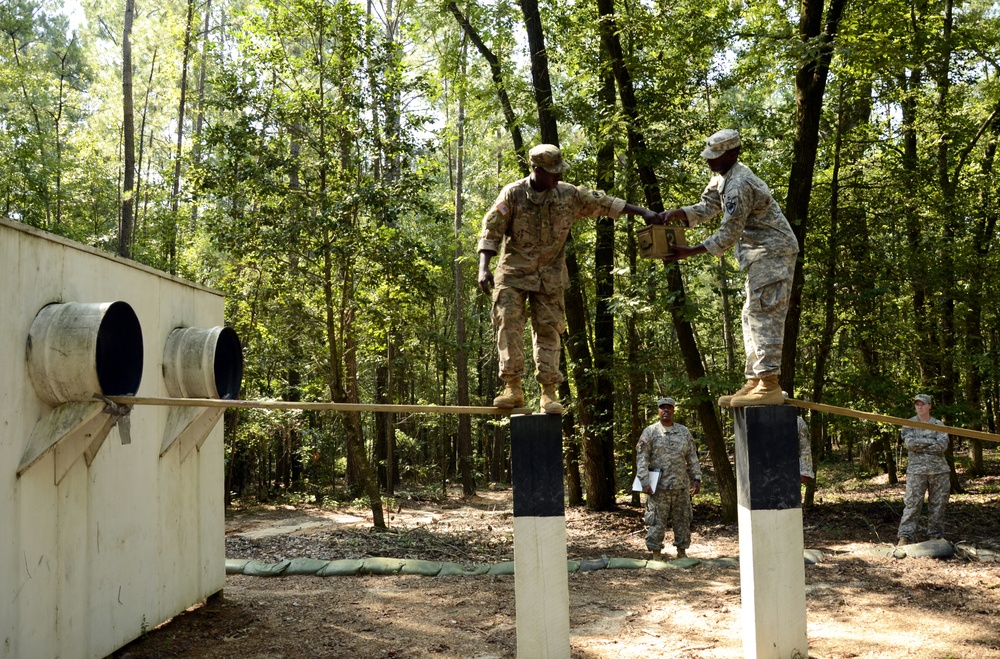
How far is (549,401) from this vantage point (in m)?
5.07

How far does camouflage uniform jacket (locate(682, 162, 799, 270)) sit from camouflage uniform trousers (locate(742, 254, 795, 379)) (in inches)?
3.5

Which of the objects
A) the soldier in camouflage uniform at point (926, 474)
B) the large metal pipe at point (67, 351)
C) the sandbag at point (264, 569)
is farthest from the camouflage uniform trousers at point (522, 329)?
the soldier in camouflage uniform at point (926, 474)

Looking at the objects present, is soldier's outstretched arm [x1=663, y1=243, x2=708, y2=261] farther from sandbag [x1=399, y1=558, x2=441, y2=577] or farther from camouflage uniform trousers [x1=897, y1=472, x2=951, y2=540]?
camouflage uniform trousers [x1=897, y1=472, x2=951, y2=540]

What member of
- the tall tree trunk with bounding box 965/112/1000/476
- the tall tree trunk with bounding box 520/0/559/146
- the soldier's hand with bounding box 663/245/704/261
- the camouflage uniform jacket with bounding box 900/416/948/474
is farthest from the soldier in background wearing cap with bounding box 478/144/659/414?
the tall tree trunk with bounding box 965/112/1000/476


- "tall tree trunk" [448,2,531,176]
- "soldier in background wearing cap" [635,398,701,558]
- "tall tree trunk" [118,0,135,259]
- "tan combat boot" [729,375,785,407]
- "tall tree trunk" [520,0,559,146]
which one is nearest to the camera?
"tan combat boot" [729,375,785,407]

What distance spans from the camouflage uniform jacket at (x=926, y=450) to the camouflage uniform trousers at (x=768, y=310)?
16.9ft

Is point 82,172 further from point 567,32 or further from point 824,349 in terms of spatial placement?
point 824,349

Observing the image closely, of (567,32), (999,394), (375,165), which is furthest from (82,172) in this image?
(999,394)

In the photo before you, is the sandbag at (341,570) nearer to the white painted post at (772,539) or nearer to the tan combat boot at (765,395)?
the white painted post at (772,539)

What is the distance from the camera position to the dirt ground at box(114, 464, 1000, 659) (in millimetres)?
5602

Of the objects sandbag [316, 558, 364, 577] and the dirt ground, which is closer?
the dirt ground

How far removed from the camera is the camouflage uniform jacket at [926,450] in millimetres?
9031

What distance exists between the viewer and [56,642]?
462 centimetres

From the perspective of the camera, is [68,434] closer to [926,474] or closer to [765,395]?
[765,395]
